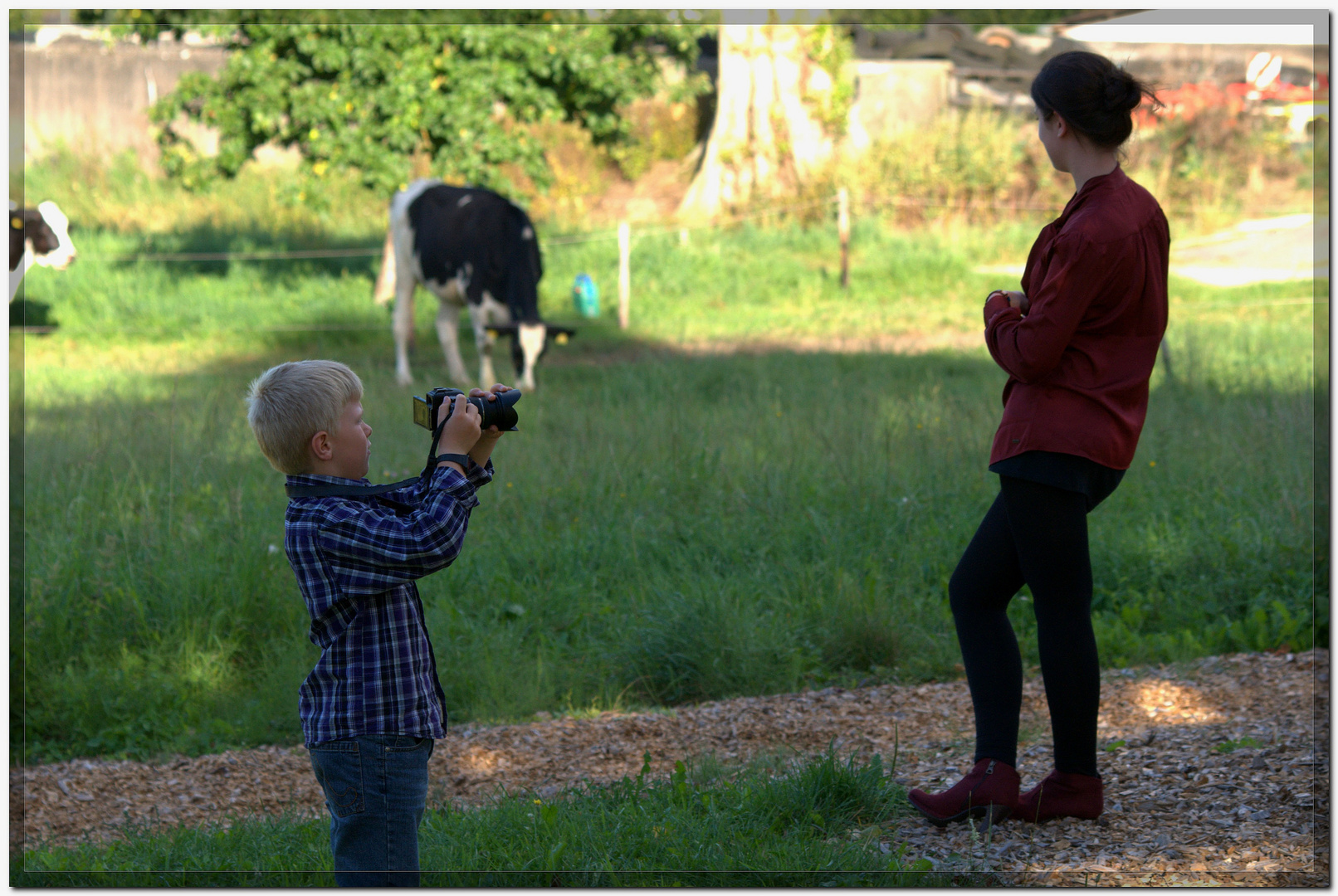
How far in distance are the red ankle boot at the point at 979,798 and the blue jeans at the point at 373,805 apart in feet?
4.35

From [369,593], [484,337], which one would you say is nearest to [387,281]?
[484,337]

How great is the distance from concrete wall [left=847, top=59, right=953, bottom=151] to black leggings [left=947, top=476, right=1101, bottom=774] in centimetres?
2046

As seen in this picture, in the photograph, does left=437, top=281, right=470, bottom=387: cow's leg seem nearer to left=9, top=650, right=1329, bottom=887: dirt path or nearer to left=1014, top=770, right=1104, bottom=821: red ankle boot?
left=9, top=650, right=1329, bottom=887: dirt path

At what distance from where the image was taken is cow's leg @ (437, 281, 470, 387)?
11.1m

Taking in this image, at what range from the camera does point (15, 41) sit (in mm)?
4473

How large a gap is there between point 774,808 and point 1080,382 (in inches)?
51.2

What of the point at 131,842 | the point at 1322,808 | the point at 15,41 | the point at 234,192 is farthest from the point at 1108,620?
the point at 234,192

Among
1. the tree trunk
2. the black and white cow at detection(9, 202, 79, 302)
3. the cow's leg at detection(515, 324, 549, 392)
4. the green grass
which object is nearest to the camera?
the green grass

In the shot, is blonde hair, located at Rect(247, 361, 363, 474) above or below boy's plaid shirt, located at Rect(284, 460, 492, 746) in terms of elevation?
above

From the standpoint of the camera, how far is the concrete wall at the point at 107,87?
21.8 m

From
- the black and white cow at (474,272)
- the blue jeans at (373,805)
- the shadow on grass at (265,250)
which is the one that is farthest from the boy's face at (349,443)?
the shadow on grass at (265,250)

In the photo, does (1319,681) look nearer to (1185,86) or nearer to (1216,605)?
(1216,605)

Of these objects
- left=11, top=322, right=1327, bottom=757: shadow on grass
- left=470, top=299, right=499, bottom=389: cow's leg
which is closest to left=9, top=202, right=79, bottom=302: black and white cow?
left=470, top=299, right=499, bottom=389: cow's leg

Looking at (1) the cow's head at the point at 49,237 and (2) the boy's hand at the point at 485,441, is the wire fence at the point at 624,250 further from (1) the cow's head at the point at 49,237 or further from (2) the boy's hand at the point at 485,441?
(2) the boy's hand at the point at 485,441
